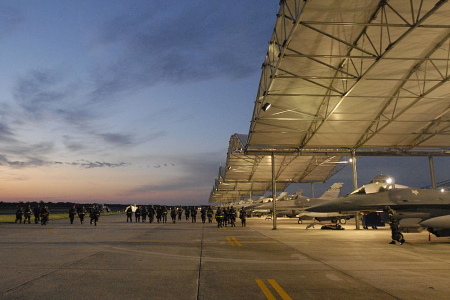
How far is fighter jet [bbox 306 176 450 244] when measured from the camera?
1302 centimetres

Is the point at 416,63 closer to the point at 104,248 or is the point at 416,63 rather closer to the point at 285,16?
the point at 285,16

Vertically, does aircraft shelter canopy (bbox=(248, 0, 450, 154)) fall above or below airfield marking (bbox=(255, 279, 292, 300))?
→ above

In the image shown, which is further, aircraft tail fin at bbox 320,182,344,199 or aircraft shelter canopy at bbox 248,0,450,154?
aircraft tail fin at bbox 320,182,344,199

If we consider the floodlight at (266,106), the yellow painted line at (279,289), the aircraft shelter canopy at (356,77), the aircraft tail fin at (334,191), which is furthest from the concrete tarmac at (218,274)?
the aircraft tail fin at (334,191)

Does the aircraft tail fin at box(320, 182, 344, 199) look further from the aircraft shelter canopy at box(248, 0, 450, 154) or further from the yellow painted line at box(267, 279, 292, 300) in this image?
the yellow painted line at box(267, 279, 292, 300)

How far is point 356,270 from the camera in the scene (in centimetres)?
730

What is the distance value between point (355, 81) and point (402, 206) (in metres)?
6.27

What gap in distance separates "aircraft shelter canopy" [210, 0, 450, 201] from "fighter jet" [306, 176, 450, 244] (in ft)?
15.8

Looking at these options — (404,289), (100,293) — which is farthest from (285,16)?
(100,293)

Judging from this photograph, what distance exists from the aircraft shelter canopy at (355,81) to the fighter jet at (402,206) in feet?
15.8

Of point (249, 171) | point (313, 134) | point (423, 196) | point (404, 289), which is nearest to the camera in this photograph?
point (404, 289)

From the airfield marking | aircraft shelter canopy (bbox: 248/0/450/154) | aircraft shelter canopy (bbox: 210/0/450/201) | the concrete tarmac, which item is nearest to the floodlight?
aircraft shelter canopy (bbox: 210/0/450/201)

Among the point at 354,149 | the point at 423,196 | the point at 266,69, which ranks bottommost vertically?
the point at 423,196

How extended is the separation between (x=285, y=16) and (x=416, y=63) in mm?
7641
